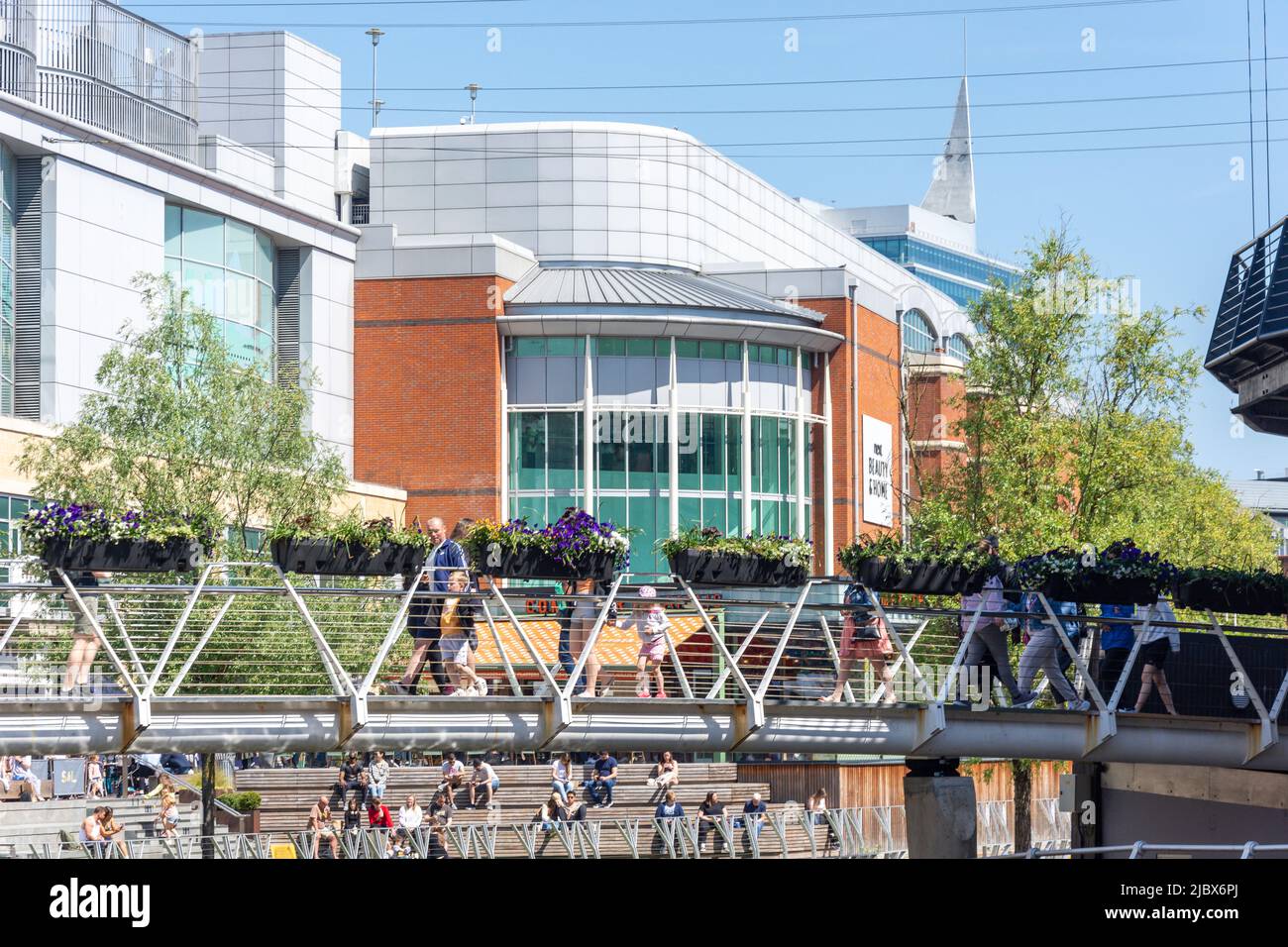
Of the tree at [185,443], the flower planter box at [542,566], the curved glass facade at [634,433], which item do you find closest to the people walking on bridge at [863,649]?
the flower planter box at [542,566]

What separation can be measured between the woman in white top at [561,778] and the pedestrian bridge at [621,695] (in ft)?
34.8

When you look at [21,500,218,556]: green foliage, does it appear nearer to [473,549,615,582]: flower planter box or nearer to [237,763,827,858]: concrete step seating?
[473,549,615,582]: flower planter box

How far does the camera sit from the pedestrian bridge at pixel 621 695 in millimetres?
16734

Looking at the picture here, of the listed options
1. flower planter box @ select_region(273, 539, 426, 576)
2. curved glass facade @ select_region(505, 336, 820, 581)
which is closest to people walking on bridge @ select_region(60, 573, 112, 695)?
flower planter box @ select_region(273, 539, 426, 576)

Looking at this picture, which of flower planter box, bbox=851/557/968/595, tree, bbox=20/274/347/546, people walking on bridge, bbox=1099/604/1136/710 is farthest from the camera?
tree, bbox=20/274/347/546

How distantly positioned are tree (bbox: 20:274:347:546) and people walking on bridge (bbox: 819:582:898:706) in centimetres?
1151

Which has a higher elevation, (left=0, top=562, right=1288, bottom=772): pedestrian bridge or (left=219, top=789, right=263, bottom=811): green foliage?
(left=0, top=562, right=1288, bottom=772): pedestrian bridge

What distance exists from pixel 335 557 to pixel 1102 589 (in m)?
7.68

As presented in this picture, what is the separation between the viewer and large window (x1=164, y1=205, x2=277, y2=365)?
139ft

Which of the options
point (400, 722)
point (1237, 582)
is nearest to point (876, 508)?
point (1237, 582)
